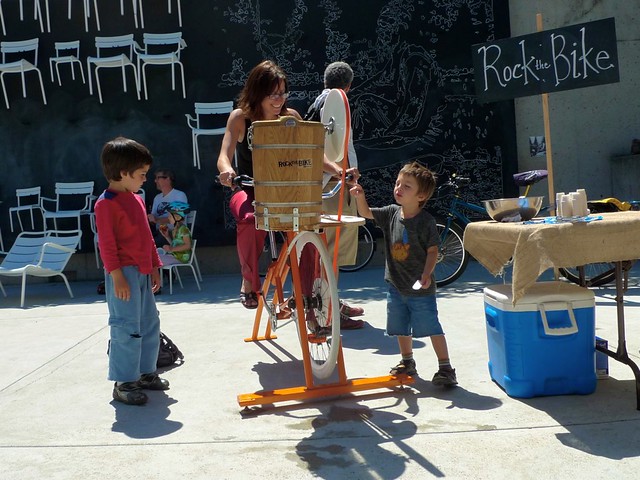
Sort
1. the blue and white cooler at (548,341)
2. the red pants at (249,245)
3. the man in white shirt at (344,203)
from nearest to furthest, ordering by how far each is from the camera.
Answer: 1. the blue and white cooler at (548,341)
2. the red pants at (249,245)
3. the man in white shirt at (344,203)

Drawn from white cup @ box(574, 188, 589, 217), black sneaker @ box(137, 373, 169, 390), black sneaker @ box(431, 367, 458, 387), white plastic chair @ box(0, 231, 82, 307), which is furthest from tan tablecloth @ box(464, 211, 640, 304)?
white plastic chair @ box(0, 231, 82, 307)

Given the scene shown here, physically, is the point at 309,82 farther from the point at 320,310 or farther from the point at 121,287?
the point at 121,287

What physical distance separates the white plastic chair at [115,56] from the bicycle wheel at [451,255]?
4.58 metres

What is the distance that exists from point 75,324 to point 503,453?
4385 millimetres

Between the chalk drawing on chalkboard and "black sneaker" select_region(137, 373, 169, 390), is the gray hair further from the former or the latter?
the chalk drawing on chalkboard

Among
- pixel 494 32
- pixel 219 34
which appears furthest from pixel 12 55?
pixel 494 32

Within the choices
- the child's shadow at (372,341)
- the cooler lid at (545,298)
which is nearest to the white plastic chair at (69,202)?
the child's shadow at (372,341)

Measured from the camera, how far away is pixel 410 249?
381 centimetres

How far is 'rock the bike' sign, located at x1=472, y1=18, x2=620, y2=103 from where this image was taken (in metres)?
4.78

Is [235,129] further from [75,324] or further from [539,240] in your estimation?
[75,324]

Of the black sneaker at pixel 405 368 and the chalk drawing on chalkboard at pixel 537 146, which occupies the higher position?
the chalk drawing on chalkboard at pixel 537 146

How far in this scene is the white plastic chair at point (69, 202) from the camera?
9336 mm

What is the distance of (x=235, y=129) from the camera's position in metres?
4.40

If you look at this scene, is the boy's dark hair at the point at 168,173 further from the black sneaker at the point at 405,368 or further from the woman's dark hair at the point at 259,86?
the black sneaker at the point at 405,368
